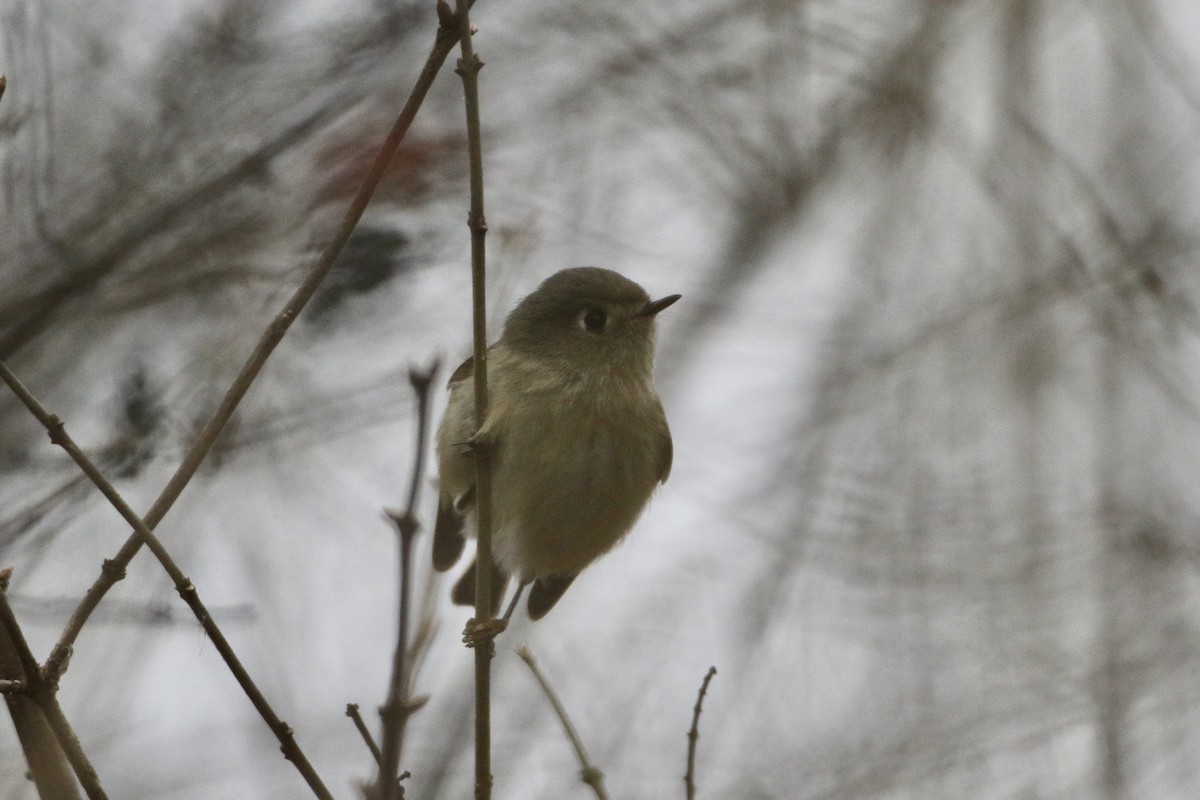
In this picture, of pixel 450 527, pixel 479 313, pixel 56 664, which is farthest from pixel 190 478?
pixel 450 527

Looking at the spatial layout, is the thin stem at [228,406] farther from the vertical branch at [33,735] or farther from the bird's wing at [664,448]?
the bird's wing at [664,448]

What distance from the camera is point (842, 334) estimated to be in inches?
264

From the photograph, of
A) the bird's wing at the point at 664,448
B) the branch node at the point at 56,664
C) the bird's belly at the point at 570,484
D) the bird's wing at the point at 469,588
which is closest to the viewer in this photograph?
the branch node at the point at 56,664

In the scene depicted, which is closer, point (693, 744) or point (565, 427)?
point (693, 744)

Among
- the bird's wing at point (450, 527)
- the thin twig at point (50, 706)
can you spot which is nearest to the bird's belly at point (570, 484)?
the bird's wing at point (450, 527)

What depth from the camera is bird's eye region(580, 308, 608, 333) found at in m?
3.75

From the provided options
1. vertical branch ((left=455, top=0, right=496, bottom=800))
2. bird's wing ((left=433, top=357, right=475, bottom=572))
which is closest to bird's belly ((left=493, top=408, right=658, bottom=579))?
bird's wing ((left=433, top=357, right=475, bottom=572))

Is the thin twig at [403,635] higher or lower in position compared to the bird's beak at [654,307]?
lower

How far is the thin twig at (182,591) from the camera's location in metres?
1.91

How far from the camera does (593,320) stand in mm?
3771

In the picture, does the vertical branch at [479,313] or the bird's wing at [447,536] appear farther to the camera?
the bird's wing at [447,536]

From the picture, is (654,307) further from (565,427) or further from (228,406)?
(228,406)

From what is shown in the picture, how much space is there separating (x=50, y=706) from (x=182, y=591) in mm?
274

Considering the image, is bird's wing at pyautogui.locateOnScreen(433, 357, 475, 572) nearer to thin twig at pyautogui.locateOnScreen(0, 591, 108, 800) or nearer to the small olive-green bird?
the small olive-green bird
